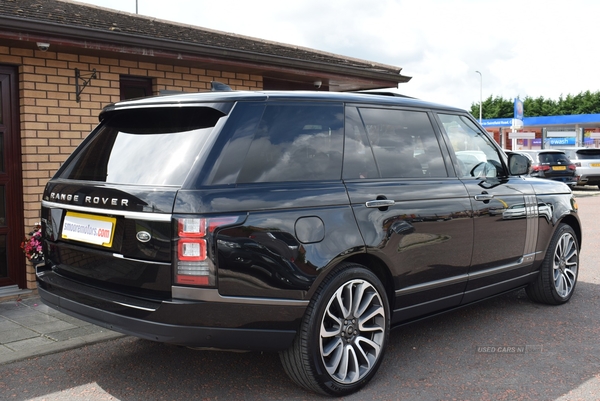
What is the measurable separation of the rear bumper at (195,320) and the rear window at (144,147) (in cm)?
67

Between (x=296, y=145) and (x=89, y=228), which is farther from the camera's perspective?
(x=296, y=145)

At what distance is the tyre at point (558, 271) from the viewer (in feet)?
19.4

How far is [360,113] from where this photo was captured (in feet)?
14.2

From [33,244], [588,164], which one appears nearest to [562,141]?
[588,164]

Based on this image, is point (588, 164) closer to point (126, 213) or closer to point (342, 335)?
point (342, 335)

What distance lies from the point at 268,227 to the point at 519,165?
3028 mm

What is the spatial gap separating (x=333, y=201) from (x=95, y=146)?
161cm

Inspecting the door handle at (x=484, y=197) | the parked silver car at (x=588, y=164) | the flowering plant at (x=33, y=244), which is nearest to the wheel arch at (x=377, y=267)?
the door handle at (x=484, y=197)

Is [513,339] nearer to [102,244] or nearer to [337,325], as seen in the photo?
[337,325]

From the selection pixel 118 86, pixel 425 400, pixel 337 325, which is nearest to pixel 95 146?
pixel 337 325

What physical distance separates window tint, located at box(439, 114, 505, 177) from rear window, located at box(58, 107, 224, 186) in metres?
2.21

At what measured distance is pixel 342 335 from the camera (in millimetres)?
3898

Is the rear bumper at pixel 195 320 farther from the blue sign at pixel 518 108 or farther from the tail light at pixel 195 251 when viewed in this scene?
the blue sign at pixel 518 108

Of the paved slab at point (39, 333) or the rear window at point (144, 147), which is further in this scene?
the paved slab at point (39, 333)
